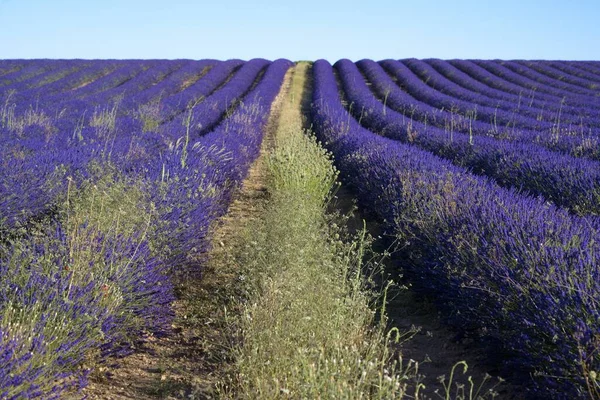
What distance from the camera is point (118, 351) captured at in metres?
3.49

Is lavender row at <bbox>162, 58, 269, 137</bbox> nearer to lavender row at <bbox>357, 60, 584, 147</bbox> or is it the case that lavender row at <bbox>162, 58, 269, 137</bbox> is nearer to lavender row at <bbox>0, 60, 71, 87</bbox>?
lavender row at <bbox>357, 60, 584, 147</bbox>

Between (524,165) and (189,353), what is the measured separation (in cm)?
473

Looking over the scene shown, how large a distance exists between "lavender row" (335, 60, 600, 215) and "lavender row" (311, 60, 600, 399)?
78cm

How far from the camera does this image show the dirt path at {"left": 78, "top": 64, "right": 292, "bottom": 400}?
10.6ft

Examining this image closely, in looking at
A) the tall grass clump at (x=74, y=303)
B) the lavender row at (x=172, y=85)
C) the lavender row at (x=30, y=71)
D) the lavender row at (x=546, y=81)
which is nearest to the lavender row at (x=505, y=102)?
the lavender row at (x=546, y=81)

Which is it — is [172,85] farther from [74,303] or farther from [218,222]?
[74,303]

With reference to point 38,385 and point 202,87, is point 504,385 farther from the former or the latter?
point 202,87

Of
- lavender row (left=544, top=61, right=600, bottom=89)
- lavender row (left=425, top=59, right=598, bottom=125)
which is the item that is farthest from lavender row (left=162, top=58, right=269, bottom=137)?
lavender row (left=544, top=61, right=600, bottom=89)

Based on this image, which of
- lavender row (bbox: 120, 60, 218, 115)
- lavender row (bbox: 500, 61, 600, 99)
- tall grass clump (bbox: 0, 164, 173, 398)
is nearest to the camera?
A: tall grass clump (bbox: 0, 164, 173, 398)

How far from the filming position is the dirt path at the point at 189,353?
3246mm

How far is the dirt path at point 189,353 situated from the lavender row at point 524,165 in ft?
9.73

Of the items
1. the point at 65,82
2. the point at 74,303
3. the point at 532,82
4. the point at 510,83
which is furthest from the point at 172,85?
the point at 74,303

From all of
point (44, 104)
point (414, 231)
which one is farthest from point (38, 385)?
point (44, 104)

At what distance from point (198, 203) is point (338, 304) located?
2.31 meters
